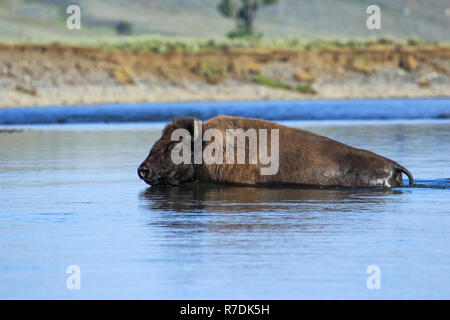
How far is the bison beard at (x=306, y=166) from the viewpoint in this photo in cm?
1275

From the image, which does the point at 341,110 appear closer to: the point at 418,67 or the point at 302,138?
the point at 418,67

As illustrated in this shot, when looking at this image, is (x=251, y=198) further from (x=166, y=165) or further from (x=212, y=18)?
(x=212, y=18)

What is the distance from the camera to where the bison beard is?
1275cm

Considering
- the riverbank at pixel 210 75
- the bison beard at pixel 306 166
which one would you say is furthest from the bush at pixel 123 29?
the bison beard at pixel 306 166

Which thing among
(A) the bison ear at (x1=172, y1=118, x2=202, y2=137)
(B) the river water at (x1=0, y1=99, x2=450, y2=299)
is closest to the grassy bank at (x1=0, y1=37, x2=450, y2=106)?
(A) the bison ear at (x1=172, y1=118, x2=202, y2=137)

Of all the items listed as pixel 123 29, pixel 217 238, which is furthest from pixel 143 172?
pixel 123 29

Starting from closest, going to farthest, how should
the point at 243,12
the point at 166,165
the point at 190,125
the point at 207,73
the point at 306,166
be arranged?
the point at 306,166, the point at 190,125, the point at 166,165, the point at 207,73, the point at 243,12

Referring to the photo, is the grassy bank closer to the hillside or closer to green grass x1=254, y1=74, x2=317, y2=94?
green grass x1=254, y1=74, x2=317, y2=94

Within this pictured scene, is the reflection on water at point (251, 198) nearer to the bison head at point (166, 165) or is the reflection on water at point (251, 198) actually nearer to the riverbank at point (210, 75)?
the bison head at point (166, 165)

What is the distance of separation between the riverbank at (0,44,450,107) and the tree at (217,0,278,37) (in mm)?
31458

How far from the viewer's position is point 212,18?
164375 mm

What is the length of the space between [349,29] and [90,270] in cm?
16263

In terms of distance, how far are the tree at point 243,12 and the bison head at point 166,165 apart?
91.0 m

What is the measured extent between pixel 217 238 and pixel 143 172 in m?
4.21
